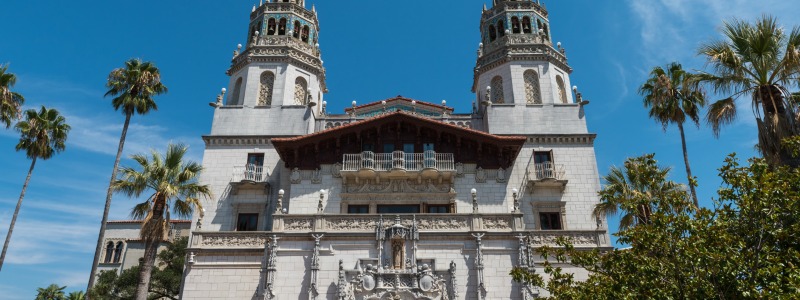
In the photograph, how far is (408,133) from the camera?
28.0 m

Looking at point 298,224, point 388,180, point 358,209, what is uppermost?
point 388,180

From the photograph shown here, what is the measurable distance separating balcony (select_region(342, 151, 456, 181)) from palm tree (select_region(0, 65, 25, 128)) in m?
16.9

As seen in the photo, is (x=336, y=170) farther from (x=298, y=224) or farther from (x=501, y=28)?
(x=501, y=28)

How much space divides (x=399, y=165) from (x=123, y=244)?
36.6 meters

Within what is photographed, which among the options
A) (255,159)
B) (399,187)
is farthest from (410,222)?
(255,159)

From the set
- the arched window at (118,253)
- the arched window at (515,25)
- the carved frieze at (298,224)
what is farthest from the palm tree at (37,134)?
the arched window at (515,25)

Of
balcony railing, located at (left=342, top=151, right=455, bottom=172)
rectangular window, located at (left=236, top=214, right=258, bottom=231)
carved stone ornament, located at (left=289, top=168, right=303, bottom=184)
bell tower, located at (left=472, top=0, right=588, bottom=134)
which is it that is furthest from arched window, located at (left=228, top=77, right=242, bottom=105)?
bell tower, located at (left=472, top=0, right=588, bottom=134)

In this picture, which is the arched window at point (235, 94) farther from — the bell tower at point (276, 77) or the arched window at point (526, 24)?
the arched window at point (526, 24)

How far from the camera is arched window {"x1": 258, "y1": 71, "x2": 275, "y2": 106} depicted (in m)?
31.4

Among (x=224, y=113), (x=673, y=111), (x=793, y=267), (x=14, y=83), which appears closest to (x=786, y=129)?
(x=793, y=267)

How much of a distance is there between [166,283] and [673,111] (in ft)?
112

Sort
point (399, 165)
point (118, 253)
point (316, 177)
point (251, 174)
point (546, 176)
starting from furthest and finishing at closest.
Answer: point (118, 253), point (251, 174), point (546, 176), point (316, 177), point (399, 165)

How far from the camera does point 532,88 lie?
31750 mm

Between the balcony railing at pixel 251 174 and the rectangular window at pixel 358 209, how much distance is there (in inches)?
201
